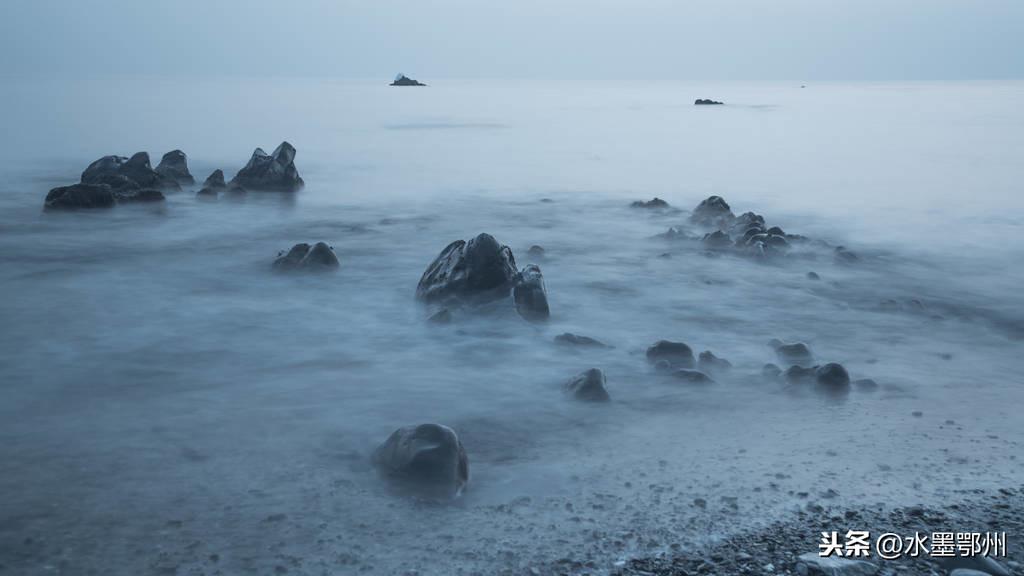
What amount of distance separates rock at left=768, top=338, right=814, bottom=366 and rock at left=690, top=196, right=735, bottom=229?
20.2 feet

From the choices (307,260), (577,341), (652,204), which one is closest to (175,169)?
(307,260)

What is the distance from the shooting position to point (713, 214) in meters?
13.0

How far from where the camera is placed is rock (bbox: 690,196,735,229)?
12.7 meters

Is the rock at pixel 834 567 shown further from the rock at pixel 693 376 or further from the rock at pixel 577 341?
the rock at pixel 577 341

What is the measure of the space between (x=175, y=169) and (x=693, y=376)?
45.5ft

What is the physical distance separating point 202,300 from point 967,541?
6714 millimetres

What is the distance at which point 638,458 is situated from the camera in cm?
462

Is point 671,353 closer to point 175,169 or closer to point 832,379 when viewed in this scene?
point 832,379

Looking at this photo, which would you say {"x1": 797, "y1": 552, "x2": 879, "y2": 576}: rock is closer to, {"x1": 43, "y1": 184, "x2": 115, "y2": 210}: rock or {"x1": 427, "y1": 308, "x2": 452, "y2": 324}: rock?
{"x1": 427, "y1": 308, "x2": 452, "y2": 324}: rock

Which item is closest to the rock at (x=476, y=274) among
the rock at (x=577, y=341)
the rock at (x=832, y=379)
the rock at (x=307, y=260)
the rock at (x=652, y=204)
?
the rock at (x=577, y=341)

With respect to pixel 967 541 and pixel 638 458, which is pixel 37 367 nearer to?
pixel 638 458

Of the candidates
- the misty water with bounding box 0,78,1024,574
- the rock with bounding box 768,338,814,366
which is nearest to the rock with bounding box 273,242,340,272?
the misty water with bounding box 0,78,1024,574

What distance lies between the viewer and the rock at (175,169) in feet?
54.7

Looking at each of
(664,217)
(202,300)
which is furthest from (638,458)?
(664,217)
